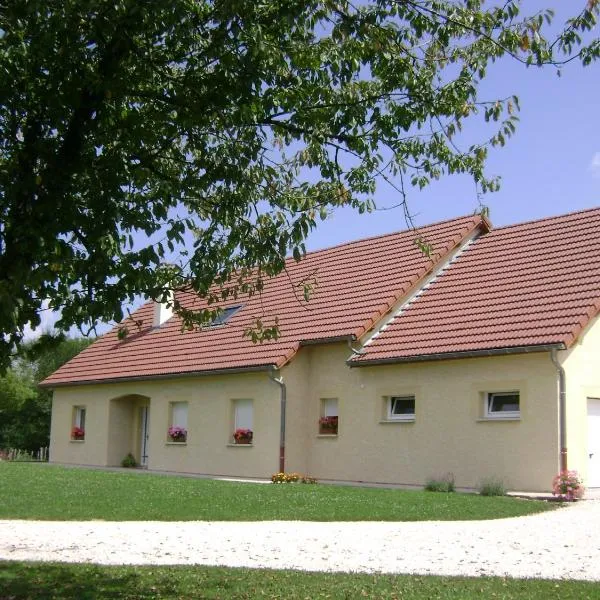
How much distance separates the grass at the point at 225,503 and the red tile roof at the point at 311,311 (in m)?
4.73

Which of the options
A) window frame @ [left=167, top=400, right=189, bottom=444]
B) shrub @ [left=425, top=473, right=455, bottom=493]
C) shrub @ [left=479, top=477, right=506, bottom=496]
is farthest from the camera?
window frame @ [left=167, top=400, right=189, bottom=444]

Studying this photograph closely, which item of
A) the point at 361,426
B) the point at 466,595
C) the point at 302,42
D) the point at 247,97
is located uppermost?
the point at 302,42

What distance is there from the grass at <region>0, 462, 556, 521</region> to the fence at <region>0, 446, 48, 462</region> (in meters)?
21.2

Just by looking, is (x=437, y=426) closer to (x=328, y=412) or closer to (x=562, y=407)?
(x=562, y=407)

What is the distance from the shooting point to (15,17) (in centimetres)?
681

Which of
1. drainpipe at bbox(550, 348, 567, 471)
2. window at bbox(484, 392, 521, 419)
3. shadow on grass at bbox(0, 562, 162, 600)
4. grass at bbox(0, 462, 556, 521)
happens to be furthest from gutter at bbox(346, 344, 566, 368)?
shadow on grass at bbox(0, 562, 162, 600)

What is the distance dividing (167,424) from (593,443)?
1192 cm

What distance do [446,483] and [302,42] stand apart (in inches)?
505

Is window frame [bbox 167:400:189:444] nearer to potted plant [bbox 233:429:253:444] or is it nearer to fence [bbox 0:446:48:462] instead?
potted plant [bbox 233:429:253:444]

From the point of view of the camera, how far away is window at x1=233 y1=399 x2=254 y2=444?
2329 cm

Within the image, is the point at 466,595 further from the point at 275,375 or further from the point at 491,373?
the point at 275,375

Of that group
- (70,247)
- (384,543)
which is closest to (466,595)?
(384,543)

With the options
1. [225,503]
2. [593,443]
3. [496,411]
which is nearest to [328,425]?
[496,411]

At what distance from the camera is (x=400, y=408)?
2098 cm
